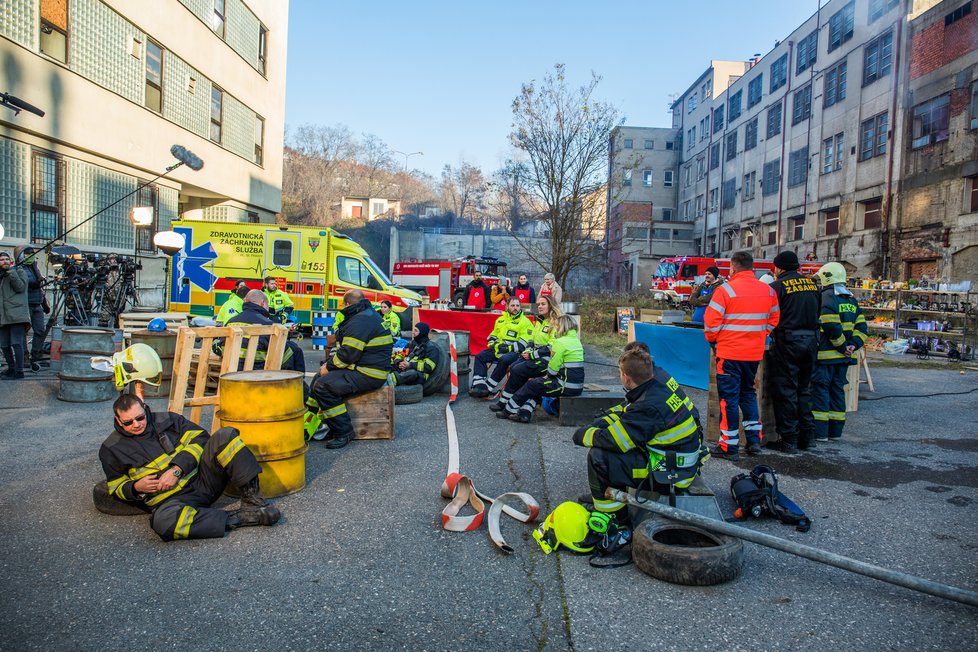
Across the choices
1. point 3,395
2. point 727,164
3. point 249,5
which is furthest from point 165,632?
point 727,164

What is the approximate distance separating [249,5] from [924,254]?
90.2 feet

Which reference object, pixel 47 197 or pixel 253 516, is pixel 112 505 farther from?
pixel 47 197

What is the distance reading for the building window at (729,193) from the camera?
4553 cm

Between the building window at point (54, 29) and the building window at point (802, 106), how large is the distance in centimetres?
3516

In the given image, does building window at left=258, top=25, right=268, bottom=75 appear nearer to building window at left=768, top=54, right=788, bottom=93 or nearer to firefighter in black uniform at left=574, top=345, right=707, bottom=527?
firefighter in black uniform at left=574, top=345, right=707, bottom=527

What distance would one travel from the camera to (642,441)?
13.2 ft

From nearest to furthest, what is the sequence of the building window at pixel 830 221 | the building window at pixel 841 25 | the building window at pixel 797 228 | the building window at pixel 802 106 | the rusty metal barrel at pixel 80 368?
the rusty metal barrel at pixel 80 368 → the building window at pixel 841 25 → the building window at pixel 830 221 → the building window at pixel 797 228 → the building window at pixel 802 106

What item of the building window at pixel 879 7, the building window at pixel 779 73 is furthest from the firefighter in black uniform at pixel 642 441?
the building window at pixel 779 73

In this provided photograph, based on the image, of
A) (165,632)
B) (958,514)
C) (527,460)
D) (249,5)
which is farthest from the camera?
(249,5)

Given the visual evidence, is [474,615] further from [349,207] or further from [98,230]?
[349,207]

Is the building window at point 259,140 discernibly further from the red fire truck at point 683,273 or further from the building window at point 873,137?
the building window at point 873,137

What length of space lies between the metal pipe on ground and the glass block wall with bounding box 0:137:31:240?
48.2ft

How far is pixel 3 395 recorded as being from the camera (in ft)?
27.1

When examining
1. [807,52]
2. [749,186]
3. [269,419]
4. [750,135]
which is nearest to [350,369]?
[269,419]
